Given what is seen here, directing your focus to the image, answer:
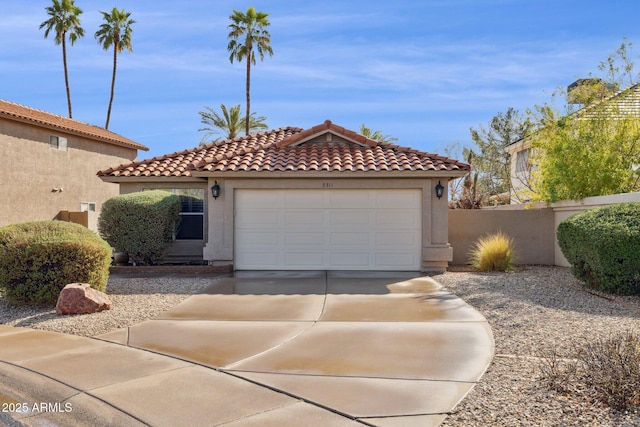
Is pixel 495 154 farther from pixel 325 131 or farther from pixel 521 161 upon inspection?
pixel 325 131

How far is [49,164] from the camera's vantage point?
2497 cm

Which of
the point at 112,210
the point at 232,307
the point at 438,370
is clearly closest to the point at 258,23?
the point at 112,210

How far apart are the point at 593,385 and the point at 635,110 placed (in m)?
15.2

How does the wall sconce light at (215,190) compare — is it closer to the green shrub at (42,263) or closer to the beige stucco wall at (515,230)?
the green shrub at (42,263)

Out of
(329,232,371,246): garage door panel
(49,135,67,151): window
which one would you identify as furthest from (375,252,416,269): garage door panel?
(49,135,67,151): window

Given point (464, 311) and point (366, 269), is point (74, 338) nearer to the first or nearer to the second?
point (464, 311)

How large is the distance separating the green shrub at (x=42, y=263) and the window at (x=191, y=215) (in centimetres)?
705

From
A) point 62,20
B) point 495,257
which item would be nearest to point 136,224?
point 495,257

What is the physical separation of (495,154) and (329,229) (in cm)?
2401

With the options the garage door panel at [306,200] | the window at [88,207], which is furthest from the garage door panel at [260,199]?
the window at [88,207]

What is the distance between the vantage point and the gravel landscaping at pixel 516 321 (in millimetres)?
4637

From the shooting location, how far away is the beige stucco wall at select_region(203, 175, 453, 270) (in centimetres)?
1455

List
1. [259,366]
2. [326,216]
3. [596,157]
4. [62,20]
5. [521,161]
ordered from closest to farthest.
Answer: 1. [259,366]
2. [326,216]
3. [596,157]
4. [521,161]
5. [62,20]

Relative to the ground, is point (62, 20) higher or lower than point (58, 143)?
higher
